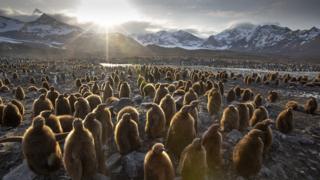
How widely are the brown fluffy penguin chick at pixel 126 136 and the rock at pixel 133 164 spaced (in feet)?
0.90

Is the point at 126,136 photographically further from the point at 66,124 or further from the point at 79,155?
the point at 66,124

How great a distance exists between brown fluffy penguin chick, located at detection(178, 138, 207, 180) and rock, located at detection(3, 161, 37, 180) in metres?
4.25

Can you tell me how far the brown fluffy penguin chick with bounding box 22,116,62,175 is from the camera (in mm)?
9148

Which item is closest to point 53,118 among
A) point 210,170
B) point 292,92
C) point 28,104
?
point 210,170

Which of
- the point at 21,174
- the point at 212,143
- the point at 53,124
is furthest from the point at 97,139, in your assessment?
the point at 212,143

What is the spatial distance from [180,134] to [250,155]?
2279 mm

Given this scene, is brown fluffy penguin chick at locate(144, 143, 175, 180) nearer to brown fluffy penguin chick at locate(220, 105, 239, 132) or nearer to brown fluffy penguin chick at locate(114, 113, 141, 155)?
brown fluffy penguin chick at locate(114, 113, 141, 155)

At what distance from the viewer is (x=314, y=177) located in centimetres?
1246

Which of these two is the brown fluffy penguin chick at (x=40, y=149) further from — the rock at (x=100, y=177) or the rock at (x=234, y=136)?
the rock at (x=234, y=136)

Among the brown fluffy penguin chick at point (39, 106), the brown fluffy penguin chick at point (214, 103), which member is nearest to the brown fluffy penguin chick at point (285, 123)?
the brown fluffy penguin chick at point (214, 103)

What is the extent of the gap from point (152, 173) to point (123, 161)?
7.33ft

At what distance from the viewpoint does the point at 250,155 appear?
10.5 meters

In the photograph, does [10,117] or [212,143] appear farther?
[10,117]

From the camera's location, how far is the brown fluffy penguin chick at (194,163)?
947 centimetres
